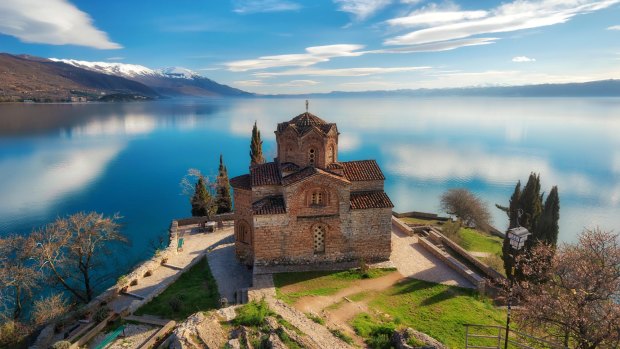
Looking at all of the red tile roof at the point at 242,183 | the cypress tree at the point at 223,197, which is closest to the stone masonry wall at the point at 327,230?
the red tile roof at the point at 242,183

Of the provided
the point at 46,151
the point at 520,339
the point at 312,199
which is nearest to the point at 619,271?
the point at 520,339

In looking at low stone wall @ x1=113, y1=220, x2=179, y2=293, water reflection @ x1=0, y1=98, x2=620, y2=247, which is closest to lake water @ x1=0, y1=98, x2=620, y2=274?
water reflection @ x1=0, y1=98, x2=620, y2=247

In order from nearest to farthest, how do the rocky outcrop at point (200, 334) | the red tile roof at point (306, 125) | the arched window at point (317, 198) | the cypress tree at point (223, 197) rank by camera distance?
the rocky outcrop at point (200, 334)
the arched window at point (317, 198)
the red tile roof at point (306, 125)
the cypress tree at point (223, 197)

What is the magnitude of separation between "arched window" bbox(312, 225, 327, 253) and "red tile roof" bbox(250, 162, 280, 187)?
3.29m

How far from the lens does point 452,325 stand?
1451 centimetres

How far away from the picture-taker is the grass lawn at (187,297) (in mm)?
16094

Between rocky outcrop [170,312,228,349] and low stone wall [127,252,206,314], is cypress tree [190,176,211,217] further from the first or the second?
rocky outcrop [170,312,228,349]

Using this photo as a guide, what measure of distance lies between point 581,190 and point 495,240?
106ft

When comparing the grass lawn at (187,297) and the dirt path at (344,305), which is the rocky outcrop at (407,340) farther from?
the grass lawn at (187,297)

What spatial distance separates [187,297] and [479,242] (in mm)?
23369

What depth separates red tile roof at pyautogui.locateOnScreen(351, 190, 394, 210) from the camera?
19.6 meters

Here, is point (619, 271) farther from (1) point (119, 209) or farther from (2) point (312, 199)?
(1) point (119, 209)

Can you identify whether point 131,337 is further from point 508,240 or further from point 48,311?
point 508,240

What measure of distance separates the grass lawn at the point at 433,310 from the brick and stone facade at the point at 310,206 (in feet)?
11.1
